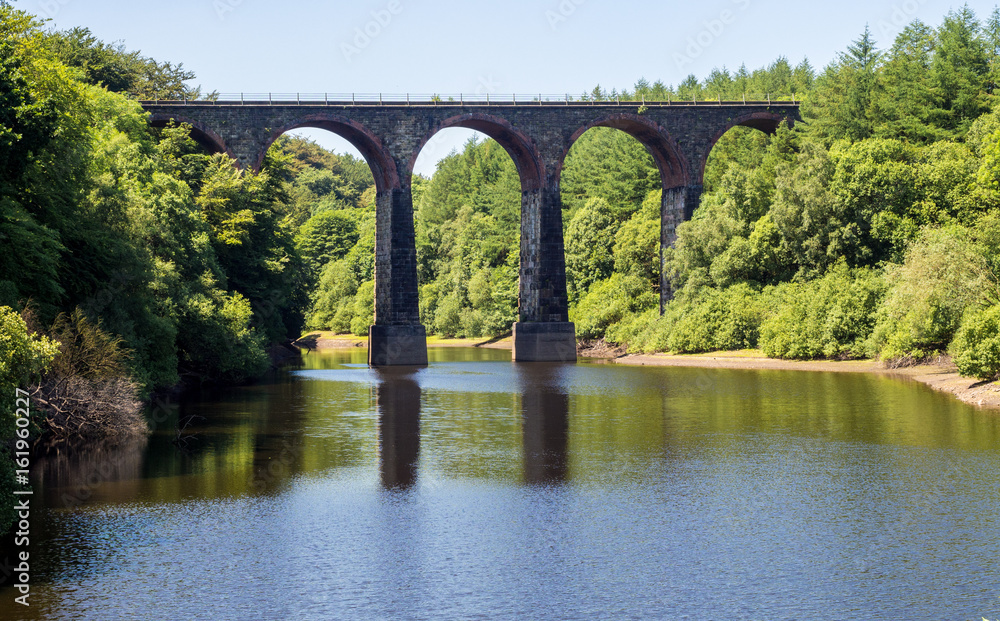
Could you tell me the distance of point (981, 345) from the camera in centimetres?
3691

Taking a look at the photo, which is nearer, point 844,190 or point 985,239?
point 985,239

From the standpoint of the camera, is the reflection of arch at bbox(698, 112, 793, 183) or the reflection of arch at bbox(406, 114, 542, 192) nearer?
the reflection of arch at bbox(406, 114, 542, 192)

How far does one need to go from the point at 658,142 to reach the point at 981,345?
127ft

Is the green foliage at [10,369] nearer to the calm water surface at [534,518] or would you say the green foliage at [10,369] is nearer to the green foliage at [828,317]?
the calm water surface at [534,518]

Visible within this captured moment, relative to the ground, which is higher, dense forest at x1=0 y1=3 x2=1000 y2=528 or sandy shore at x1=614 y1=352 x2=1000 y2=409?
dense forest at x1=0 y1=3 x2=1000 y2=528

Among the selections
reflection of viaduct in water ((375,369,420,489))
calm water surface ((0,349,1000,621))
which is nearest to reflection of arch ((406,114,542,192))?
reflection of viaduct in water ((375,369,420,489))

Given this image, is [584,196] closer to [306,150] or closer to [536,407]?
[536,407]

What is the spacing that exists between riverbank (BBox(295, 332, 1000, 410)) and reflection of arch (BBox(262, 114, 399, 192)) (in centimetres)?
2153

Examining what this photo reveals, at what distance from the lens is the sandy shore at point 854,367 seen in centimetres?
3750

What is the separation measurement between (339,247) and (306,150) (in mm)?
50083

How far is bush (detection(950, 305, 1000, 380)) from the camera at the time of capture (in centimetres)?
3675

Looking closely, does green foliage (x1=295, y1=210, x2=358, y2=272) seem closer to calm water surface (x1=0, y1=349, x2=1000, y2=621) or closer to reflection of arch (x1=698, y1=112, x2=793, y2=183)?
reflection of arch (x1=698, y1=112, x2=793, y2=183)

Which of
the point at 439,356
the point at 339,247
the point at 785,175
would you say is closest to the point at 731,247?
the point at 785,175

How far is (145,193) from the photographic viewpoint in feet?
143
